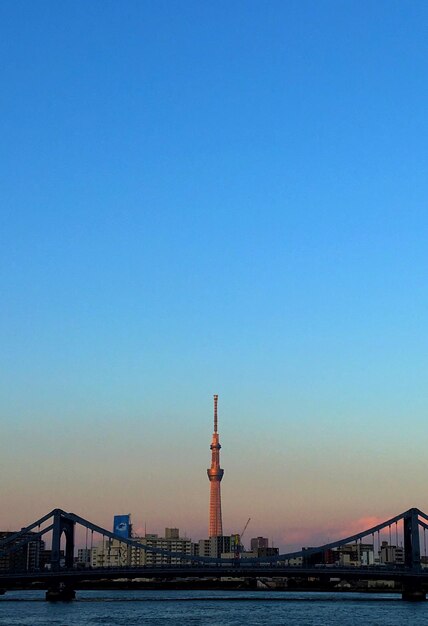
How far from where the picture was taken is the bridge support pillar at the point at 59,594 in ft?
423

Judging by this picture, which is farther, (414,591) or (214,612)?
(414,591)

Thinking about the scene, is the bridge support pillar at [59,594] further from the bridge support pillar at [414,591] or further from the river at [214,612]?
the bridge support pillar at [414,591]

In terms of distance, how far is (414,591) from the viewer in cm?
12962

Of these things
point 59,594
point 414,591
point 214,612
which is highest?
point 414,591

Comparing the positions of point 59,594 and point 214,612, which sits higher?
point 59,594

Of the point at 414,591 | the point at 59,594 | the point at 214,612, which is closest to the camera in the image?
the point at 214,612

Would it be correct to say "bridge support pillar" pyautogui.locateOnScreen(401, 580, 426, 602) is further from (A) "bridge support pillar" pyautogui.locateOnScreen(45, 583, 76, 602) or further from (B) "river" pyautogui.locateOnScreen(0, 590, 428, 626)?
(A) "bridge support pillar" pyautogui.locateOnScreen(45, 583, 76, 602)

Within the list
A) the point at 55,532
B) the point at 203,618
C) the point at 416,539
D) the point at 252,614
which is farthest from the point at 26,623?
the point at 416,539

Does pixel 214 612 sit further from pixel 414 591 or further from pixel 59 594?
pixel 414 591

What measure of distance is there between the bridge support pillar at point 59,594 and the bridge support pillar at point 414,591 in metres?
45.6

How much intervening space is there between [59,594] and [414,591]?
47.8 meters

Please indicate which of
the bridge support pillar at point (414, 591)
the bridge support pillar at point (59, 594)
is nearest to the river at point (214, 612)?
the bridge support pillar at point (59, 594)

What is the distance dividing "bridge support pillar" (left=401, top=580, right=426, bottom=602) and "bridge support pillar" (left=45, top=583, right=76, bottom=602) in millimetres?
45563

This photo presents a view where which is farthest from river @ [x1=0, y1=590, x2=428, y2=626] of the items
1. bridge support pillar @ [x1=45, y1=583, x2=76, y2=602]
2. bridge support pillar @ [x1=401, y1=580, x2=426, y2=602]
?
bridge support pillar @ [x1=401, y1=580, x2=426, y2=602]
